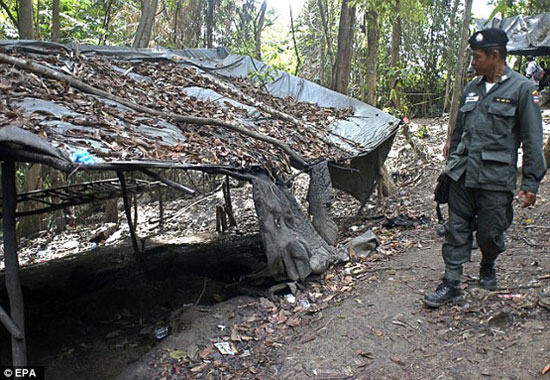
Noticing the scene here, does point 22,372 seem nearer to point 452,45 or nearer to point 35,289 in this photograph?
point 35,289

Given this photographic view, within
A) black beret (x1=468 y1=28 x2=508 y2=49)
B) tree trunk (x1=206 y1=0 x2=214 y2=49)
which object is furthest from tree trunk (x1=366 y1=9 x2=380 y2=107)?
black beret (x1=468 y1=28 x2=508 y2=49)

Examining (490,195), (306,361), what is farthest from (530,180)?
(306,361)

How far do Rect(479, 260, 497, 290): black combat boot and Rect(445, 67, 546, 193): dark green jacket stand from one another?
72 cm

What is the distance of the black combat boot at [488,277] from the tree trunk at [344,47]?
5.56 meters

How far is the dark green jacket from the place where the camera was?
3199 millimetres

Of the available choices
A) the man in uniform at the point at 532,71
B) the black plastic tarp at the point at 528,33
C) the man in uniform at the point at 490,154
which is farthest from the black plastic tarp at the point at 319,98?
the man in uniform at the point at 532,71

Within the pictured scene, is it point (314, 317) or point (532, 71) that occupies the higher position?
point (532, 71)

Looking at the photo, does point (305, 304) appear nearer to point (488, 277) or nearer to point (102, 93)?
point (488, 277)

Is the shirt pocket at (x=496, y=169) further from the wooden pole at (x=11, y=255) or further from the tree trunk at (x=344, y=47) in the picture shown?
the tree trunk at (x=344, y=47)

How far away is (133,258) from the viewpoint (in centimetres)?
755

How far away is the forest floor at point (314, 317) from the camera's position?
3.20 m

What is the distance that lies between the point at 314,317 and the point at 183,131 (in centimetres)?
219

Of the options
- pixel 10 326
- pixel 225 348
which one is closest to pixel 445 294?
pixel 225 348

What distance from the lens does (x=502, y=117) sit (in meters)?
3.28
